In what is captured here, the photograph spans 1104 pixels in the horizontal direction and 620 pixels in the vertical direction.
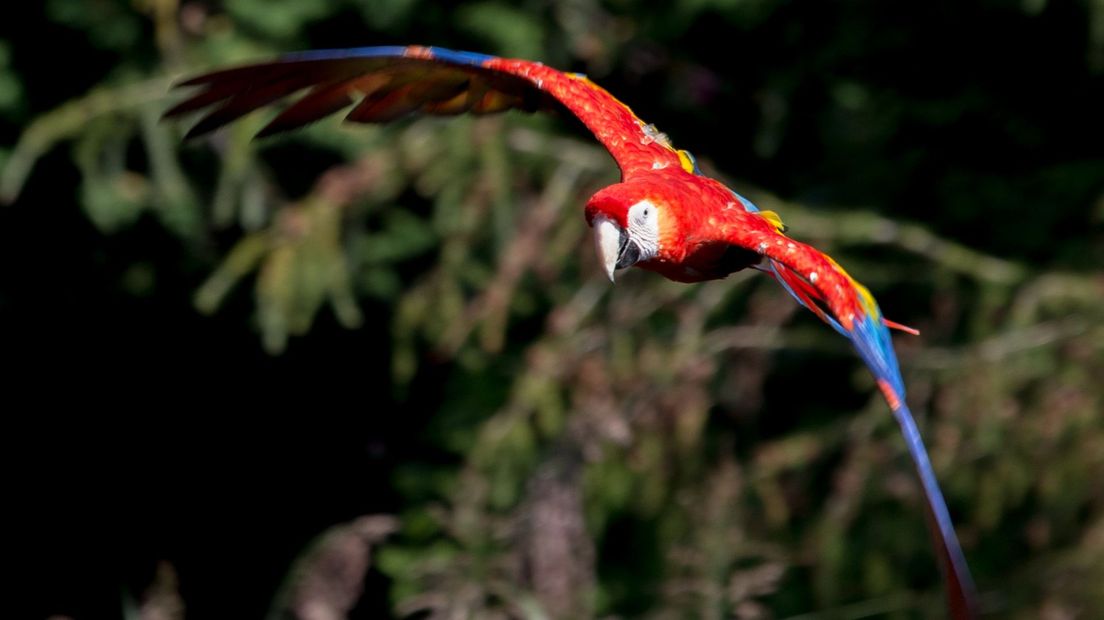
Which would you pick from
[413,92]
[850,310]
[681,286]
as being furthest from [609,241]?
[681,286]

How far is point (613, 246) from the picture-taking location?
63.2 inches

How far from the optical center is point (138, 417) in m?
3.70

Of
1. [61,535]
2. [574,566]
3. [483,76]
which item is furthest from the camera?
[61,535]

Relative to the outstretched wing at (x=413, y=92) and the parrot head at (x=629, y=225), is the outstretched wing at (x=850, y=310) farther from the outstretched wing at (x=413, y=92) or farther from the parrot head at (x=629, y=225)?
the outstretched wing at (x=413, y=92)

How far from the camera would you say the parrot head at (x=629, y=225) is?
5.20 feet

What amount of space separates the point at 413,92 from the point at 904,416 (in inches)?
36.6

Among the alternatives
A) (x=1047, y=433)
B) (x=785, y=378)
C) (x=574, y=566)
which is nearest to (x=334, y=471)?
(x=785, y=378)

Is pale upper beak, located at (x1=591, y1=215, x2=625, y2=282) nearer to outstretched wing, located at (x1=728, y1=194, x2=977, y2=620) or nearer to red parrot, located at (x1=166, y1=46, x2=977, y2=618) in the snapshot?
red parrot, located at (x1=166, y1=46, x2=977, y2=618)

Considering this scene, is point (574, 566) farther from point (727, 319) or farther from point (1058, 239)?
point (1058, 239)

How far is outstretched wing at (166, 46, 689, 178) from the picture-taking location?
6.00 ft

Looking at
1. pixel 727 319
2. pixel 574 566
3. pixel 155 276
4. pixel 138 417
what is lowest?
pixel 574 566

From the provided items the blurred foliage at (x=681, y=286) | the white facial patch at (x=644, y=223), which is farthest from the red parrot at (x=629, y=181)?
the blurred foliage at (x=681, y=286)

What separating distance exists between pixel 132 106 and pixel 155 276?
600mm

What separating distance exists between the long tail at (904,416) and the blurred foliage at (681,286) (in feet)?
2.24
